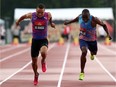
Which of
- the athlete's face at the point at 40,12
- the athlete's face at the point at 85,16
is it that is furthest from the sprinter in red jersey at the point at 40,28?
the athlete's face at the point at 85,16

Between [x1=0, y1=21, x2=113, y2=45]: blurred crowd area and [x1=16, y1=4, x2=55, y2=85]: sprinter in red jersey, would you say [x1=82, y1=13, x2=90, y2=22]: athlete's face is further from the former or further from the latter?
[x1=0, y1=21, x2=113, y2=45]: blurred crowd area

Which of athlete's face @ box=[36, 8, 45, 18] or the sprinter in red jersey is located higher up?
athlete's face @ box=[36, 8, 45, 18]

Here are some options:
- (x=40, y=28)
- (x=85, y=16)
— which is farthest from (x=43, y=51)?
(x=85, y=16)

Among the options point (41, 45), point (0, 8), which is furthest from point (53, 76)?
point (0, 8)

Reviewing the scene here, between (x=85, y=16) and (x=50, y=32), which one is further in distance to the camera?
(x=50, y=32)

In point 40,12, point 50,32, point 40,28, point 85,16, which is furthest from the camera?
point 50,32

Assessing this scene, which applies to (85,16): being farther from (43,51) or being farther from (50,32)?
(50,32)

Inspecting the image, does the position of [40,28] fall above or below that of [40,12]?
below

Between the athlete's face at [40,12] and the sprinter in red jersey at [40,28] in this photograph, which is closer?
the athlete's face at [40,12]

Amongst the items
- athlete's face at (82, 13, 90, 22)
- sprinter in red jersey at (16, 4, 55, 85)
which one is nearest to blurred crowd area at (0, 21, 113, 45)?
athlete's face at (82, 13, 90, 22)

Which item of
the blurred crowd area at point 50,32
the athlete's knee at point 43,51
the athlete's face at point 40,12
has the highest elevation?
the athlete's face at point 40,12

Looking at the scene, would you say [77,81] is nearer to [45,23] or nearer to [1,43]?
[45,23]

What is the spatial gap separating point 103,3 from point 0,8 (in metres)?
20.1

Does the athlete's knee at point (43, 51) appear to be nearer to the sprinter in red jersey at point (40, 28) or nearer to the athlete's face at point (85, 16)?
the sprinter in red jersey at point (40, 28)
